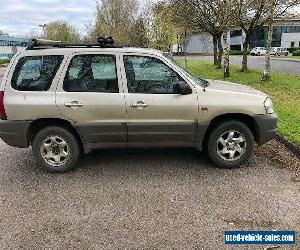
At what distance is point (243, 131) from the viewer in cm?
572

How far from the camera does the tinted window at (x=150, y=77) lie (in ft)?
18.5

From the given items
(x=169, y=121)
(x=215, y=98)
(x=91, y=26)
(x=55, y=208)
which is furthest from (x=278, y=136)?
(x=91, y=26)

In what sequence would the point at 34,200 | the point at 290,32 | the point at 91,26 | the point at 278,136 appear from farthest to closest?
the point at 290,32 → the point at 91,26 → the point at 278,136 → the point at 34,200

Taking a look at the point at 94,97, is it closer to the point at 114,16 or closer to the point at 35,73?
the point at 35,73

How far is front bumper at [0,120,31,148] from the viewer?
5.66 m

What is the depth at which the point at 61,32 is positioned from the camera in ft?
229

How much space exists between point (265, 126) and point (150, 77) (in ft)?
6.42

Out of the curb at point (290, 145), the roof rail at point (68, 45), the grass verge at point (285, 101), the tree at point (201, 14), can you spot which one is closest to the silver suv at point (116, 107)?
the roof rail at point (68, 45)

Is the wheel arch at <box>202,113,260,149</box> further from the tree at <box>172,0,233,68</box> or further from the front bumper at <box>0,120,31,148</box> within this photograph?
the tree at <box>172,0,233,68</box>

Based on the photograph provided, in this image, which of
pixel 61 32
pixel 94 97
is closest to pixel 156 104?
pixel 94 97

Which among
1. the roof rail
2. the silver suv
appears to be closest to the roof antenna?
the roof rail

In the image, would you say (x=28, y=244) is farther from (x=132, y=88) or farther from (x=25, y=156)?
(x=25, y=156)

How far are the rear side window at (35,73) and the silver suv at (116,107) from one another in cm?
1

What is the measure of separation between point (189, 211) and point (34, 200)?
2063 mm
